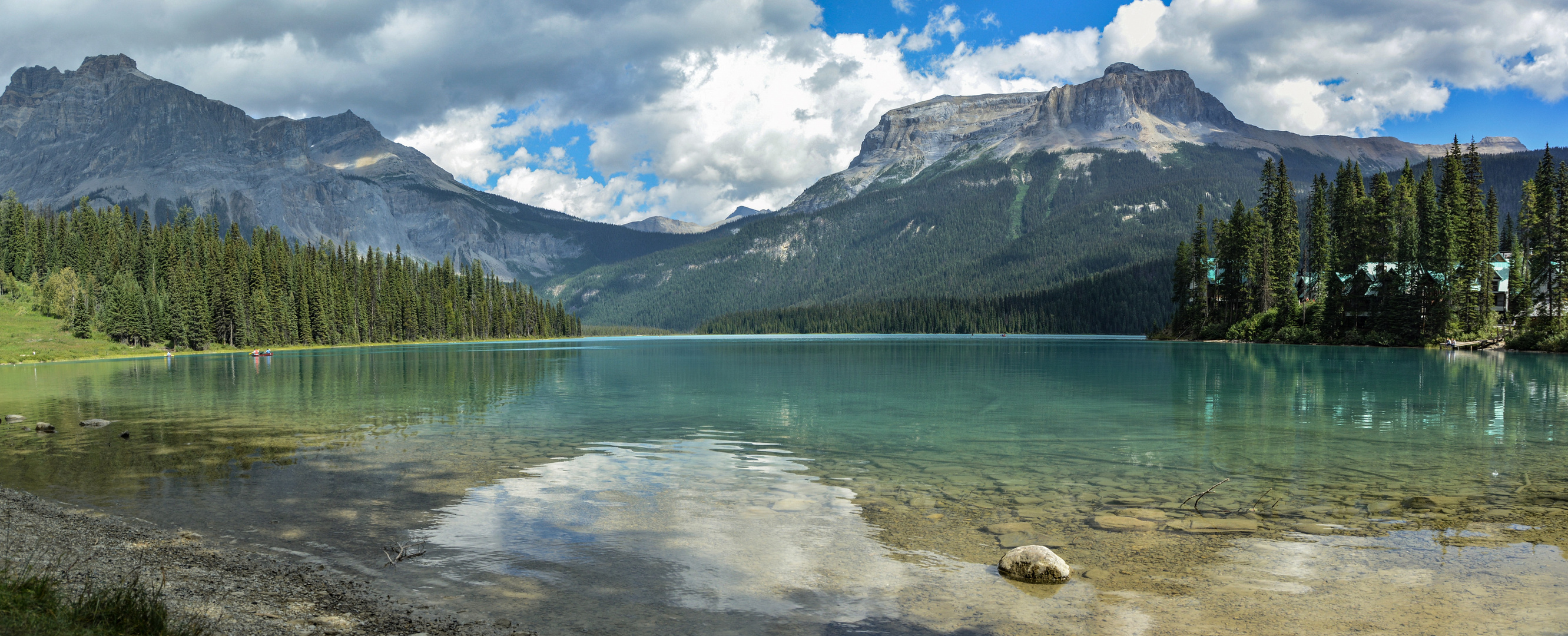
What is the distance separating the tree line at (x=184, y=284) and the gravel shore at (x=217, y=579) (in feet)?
436

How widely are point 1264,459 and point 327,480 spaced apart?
25.9 metres

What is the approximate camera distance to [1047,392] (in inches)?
1813

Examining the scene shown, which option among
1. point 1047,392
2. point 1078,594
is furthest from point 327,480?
point 1047,392

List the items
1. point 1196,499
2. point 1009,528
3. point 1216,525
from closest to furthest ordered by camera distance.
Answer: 1. point 1216,525
2. point 1009,528
3. point 1196,499

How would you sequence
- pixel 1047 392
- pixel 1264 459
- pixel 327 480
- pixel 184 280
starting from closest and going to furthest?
pixel 327 480
pixel 1264 459
pixel 1047 392
pixel 184 280

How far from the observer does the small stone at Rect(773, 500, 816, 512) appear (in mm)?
17578

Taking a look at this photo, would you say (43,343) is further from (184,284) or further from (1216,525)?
(1216,525)

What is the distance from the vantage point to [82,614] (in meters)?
8.27

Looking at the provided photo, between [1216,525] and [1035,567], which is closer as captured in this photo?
[1035,567]

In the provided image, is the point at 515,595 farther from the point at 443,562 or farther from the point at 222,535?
the point at 222,535

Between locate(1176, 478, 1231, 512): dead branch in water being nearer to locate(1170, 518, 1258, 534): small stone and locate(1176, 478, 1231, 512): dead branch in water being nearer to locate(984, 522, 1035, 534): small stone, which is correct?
locate(1170, 518, 1258, 534): small stone

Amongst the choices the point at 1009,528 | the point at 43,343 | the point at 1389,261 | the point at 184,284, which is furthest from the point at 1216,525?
the point at 184,284

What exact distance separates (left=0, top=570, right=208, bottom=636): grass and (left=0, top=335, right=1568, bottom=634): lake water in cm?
336

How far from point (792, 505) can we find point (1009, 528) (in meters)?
4.82
